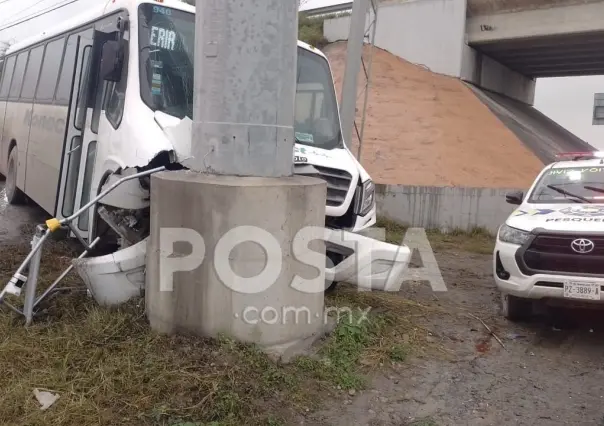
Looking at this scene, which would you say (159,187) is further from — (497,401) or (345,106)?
(345,106)

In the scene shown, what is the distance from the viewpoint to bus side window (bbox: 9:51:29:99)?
34.6 feet

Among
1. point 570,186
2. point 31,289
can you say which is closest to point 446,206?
point 570,186

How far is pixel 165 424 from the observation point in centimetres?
344

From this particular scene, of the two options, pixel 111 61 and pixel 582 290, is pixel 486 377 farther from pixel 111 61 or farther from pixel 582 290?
pixel 111 61

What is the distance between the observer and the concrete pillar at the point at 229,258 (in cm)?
405

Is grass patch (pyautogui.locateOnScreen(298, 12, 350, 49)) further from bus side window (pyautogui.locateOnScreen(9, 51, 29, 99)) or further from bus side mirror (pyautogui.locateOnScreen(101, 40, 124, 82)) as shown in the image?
bus side mirror (pyautogui.locateOnScreen(101, 40, 124, 82))

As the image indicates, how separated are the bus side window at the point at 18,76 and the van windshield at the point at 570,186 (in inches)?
355

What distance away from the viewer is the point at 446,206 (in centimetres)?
1229

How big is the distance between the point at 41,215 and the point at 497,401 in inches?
333

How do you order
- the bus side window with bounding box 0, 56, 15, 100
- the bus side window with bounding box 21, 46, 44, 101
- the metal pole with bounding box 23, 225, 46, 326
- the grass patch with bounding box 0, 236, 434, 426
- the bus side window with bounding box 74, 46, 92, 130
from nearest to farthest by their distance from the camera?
the grass patch with bounding box 0, 236, 434, 426, the metal pole with bounding box 23, 225, 46, 326, the bus side window with bounding box 74, 46, 92, 130, the bus side window with bounding box 21, 46, 44, 101, the bus side window with bounding box 0, 56, 15, 100

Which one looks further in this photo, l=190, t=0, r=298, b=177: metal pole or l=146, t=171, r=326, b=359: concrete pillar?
→ l=190, t=0, r=298, b=177: metal pole

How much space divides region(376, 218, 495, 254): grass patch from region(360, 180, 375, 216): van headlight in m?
4.30

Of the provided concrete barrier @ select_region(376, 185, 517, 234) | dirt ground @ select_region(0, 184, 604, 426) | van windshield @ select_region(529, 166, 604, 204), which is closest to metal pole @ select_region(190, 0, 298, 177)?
dirt ground @ select_region(0, 184, 604, 426)

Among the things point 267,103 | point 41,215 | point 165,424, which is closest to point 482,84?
point 41,215
